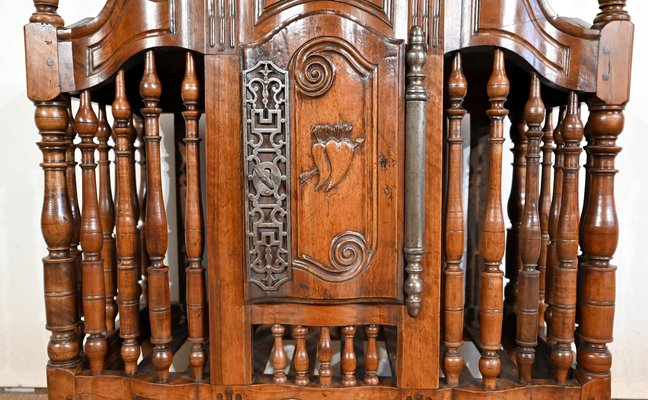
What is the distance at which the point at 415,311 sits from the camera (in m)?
0.91

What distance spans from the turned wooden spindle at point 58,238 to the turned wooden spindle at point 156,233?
0.18 metres

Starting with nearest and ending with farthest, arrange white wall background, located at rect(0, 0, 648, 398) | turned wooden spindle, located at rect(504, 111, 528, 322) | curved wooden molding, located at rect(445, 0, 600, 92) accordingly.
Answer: curved wooden molding, located at rect(445, 0, 600, 92), turned wooden spindle, located at rect(504, 111, 528, 322), white wall background, located at rect(0, 0, 648, 398)

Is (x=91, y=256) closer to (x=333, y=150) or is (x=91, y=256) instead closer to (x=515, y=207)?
(x=333, y=150)

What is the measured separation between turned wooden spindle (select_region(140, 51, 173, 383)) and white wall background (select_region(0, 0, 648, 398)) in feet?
2.13

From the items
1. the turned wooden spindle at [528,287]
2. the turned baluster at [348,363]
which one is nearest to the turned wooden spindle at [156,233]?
the turned baluster at [348,363]

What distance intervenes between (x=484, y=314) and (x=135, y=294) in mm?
722

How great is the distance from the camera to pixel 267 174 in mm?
898

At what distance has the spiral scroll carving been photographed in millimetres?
874

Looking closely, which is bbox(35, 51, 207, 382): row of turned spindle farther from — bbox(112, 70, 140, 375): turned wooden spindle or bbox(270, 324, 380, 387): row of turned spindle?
bbox(270, 324, 380, 387): row of turned spindle

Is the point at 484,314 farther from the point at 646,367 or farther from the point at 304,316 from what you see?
the point at 646,367

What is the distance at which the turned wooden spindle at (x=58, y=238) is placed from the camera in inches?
36.9

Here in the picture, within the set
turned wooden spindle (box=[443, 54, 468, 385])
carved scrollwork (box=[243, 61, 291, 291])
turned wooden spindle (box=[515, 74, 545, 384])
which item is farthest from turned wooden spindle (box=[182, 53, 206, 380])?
turned wooden spindle (box=[515, 74, 545, 384])

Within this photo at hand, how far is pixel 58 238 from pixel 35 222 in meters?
0.78

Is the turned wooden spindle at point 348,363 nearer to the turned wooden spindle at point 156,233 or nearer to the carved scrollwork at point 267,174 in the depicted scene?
the carved scrollwork at point 267,174
